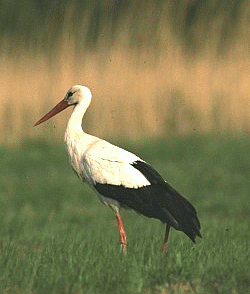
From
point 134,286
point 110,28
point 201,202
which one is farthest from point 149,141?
point 134,286

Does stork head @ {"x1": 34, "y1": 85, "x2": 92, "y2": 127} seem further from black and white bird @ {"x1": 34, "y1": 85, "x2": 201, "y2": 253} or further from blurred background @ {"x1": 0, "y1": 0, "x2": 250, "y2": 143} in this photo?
blurred background @ {"x1": 0, "y1": 0, "x2": 250, "y2": 143}

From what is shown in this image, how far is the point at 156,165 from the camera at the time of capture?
12734mm

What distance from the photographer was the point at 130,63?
12.9 metres

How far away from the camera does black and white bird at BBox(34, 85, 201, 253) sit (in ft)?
23.0

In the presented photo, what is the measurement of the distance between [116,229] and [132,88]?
3.62m

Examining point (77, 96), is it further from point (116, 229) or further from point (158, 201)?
point (116, 229)

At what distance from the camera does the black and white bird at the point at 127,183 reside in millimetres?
7012

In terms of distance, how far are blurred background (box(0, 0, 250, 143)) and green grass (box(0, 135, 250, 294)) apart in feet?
1.15

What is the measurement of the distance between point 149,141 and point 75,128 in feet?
18.7

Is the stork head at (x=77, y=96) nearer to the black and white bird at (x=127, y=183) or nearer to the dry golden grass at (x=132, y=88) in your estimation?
the black and white bird at (x=127, y=183)

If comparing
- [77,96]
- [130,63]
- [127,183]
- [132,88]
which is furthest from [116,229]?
[130,63]

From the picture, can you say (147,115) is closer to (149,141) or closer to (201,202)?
(149,141)

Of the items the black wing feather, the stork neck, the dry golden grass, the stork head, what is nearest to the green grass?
the black wing feather

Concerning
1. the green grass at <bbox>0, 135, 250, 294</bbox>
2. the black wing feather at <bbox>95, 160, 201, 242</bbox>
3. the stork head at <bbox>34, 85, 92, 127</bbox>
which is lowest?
the green grass at <bbox>0, 135, 250, 294</bbox>
